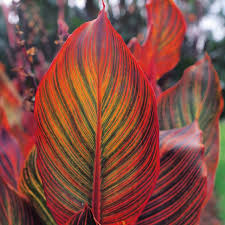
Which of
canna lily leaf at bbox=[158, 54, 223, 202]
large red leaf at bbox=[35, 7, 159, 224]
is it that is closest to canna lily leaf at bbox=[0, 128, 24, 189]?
large red leaf at bbox=[35, 7, 159, 224]

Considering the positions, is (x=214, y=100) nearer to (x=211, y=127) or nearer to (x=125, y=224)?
(x=211, y=127)

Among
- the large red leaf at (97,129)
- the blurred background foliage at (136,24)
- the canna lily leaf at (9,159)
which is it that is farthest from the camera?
the blurred background foliage at (136,24)

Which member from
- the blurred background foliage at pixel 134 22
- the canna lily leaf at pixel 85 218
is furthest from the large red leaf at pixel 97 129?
the blurred background foliage at pixel 134 22

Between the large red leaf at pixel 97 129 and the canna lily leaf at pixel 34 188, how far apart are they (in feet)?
0.15

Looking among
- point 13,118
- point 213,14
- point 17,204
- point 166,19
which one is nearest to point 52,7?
point 213,14

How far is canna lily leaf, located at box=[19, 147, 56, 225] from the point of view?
1.15 ft

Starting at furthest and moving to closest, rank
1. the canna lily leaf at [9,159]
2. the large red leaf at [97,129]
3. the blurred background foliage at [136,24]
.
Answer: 1. the blurred background foliage at [136,24]
2. the canna lily leaf at [9,159]
3. the large red leaf at [97,129]

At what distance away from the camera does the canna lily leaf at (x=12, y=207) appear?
0.34m

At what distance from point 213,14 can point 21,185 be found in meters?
3.93

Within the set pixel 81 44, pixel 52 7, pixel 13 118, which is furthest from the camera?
pixel 52 7

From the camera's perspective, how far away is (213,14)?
144 inches

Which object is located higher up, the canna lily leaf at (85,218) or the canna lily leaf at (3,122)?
the canna lily leaf at (3,122)

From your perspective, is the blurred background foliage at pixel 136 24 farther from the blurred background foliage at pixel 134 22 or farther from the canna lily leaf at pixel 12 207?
the canna lily leaf at pixel 12 207

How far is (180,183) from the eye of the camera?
1.14ft
